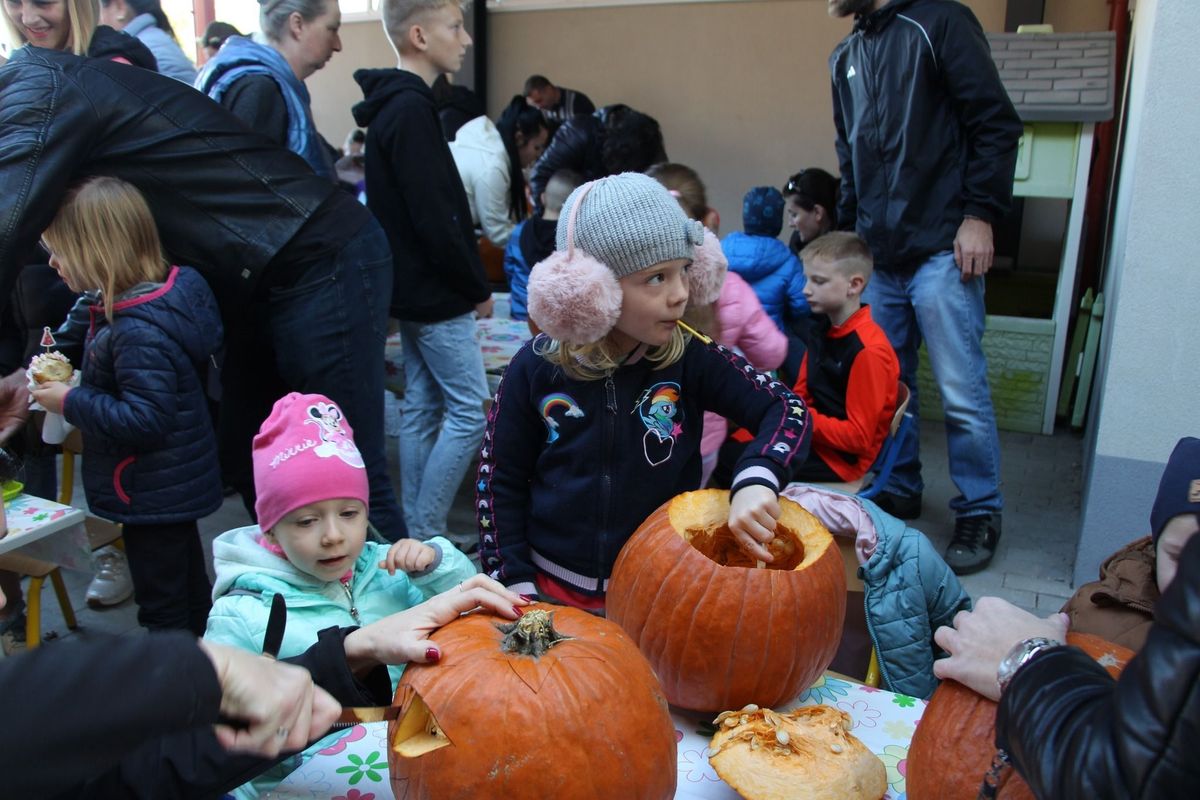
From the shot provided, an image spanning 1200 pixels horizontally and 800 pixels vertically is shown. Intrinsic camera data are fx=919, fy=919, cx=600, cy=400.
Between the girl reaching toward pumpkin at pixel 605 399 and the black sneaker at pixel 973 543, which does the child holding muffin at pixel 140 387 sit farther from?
the black sneaker at pixel 973 543

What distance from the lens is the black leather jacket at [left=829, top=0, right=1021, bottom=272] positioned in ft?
10.6

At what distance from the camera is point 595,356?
1.82 m

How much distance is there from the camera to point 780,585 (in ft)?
4.66

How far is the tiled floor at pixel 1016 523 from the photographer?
3.39 metres

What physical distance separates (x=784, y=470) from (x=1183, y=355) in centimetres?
201

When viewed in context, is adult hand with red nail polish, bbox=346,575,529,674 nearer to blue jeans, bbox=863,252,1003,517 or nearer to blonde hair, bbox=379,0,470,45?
blonde hair, bbox=379,0,470,45

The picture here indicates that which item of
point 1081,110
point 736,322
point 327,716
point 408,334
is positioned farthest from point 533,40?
point 327,716

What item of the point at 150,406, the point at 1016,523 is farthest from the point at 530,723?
the point at 1016,523

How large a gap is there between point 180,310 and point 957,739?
216 centimetres

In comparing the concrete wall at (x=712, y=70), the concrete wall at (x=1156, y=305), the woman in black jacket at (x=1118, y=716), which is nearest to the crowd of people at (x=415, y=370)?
the woman in black jacket at (x=1118, y=716)

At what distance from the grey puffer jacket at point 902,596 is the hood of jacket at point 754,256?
2182 millimetres

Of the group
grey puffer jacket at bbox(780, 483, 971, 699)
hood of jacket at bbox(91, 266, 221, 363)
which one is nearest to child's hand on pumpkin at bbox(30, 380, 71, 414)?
hood of jacket at bbox(91, 266, 221, 363)

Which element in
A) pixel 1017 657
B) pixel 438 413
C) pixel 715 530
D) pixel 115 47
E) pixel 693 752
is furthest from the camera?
pixel 438 413

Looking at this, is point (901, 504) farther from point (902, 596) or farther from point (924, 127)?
point (902, 596)
